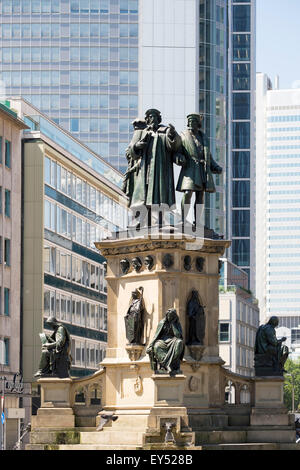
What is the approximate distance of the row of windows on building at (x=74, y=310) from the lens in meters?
85.2

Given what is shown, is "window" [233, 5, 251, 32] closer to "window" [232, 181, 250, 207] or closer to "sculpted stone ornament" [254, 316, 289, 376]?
"window" [232, 181, 250, 207]

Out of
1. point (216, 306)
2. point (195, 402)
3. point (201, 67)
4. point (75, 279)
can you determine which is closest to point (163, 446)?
point (195, 402)

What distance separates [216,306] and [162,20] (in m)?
117

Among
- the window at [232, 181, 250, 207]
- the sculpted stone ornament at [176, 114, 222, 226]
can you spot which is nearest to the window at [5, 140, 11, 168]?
the sculpted stone ornament at [176, 114, 222, 226]

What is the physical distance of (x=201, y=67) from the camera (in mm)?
147125

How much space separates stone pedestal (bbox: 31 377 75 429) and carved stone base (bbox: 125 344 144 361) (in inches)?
82.0

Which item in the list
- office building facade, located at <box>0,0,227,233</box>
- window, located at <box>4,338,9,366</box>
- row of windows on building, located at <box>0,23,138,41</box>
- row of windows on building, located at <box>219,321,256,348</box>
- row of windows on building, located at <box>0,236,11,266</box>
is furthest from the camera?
row of windows on building, located at <box>0,23,138,41</box>

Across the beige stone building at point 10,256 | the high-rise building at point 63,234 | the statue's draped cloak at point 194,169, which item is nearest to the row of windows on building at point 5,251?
the beige stone building at point 10,256

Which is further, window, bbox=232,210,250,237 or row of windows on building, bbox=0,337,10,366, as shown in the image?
window, bbox=232,210,250,237

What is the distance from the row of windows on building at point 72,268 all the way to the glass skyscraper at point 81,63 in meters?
49.0

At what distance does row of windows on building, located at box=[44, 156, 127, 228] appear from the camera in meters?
86.1

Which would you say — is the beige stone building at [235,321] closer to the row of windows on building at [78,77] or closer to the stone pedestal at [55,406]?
the row of windows on building at [78,77]

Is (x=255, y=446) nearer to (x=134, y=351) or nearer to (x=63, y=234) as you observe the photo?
(x=134, y=351)
